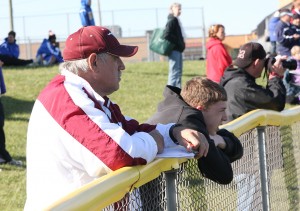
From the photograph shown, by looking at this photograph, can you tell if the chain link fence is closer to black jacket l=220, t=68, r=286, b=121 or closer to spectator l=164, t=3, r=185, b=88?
black jacket l=220, t=68, r=286, b=121

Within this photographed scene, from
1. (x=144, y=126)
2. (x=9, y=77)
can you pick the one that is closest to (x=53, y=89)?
(x=144, y=126)

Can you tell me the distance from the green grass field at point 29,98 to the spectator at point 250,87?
2.30 meters

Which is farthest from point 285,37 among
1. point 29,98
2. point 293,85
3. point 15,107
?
point 29,98

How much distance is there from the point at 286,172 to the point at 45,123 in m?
2.70

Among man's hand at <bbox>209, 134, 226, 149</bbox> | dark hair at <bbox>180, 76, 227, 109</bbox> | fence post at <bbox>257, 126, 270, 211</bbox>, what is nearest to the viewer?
man's hand at <bbox>209, 134, 226, 149</bbox>

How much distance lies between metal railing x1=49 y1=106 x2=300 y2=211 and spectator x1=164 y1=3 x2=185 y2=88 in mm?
7819

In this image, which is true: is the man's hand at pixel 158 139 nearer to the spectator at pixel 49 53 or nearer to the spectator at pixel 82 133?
the spectator at pixel 82 133

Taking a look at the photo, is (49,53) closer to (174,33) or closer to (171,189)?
(174,33)

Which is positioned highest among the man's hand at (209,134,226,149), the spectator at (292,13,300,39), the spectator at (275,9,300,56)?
the spectator at (292,13,300,39)

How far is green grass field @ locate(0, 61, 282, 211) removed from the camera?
8.13 metres

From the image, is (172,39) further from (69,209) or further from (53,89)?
(69,209)

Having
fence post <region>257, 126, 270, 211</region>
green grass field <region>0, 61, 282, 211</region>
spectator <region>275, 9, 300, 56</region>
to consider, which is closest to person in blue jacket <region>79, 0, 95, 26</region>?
green grass field <region>0, 61, 282, 211</region>

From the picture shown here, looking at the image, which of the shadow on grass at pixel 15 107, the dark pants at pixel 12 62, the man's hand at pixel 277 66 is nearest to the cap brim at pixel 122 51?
the man's hand at pixel 277 66

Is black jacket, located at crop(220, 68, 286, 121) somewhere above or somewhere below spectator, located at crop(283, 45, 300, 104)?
above
